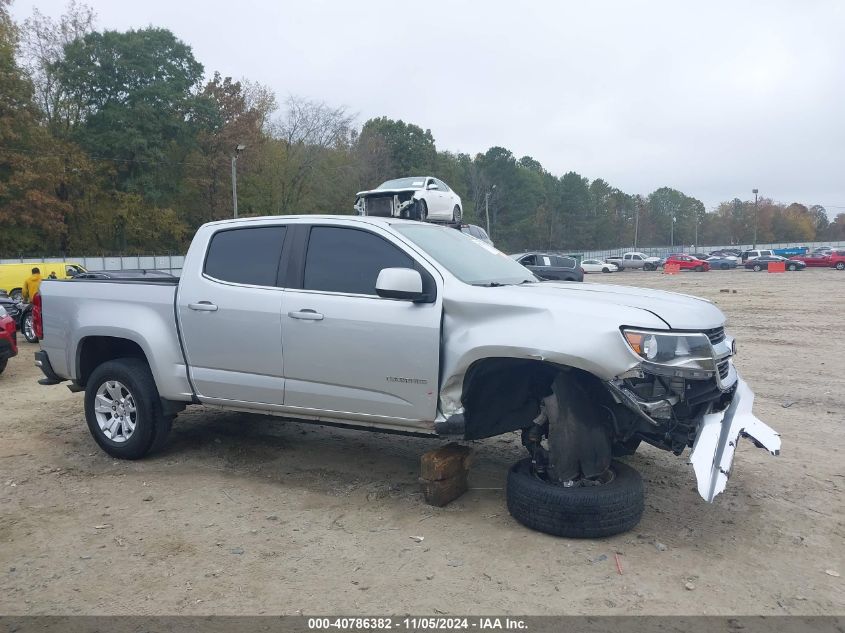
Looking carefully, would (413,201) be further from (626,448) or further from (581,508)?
(581,508)

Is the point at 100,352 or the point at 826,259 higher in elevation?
the point at 100,352

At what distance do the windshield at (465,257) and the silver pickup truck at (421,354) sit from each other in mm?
24

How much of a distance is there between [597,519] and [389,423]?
1.47m

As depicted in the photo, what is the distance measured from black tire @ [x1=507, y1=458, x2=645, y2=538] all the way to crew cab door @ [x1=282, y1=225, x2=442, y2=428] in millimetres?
833

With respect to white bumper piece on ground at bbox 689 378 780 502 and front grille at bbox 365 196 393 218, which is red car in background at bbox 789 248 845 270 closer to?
front grille at bbox 365 196 393 218

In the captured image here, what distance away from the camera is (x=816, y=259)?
51625 mm

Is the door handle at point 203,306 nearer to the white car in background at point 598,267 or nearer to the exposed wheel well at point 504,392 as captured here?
the exposed wheel well at point 504,392

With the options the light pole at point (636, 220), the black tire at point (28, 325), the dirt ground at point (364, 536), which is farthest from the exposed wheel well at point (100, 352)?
the light pole at point (636, 220)

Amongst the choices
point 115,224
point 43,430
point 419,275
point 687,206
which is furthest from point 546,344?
point 687,206

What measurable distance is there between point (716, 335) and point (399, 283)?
2019 mm

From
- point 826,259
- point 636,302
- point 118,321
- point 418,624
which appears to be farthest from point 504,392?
point 826,259

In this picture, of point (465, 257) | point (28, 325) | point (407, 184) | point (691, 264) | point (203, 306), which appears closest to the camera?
point (465, 257)

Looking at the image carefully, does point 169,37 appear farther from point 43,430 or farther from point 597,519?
point 597,519

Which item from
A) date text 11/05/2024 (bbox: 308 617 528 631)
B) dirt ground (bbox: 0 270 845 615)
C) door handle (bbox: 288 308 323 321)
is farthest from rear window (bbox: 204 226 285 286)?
date text 11/05/2024 (bbox: 308 617 528 631)
